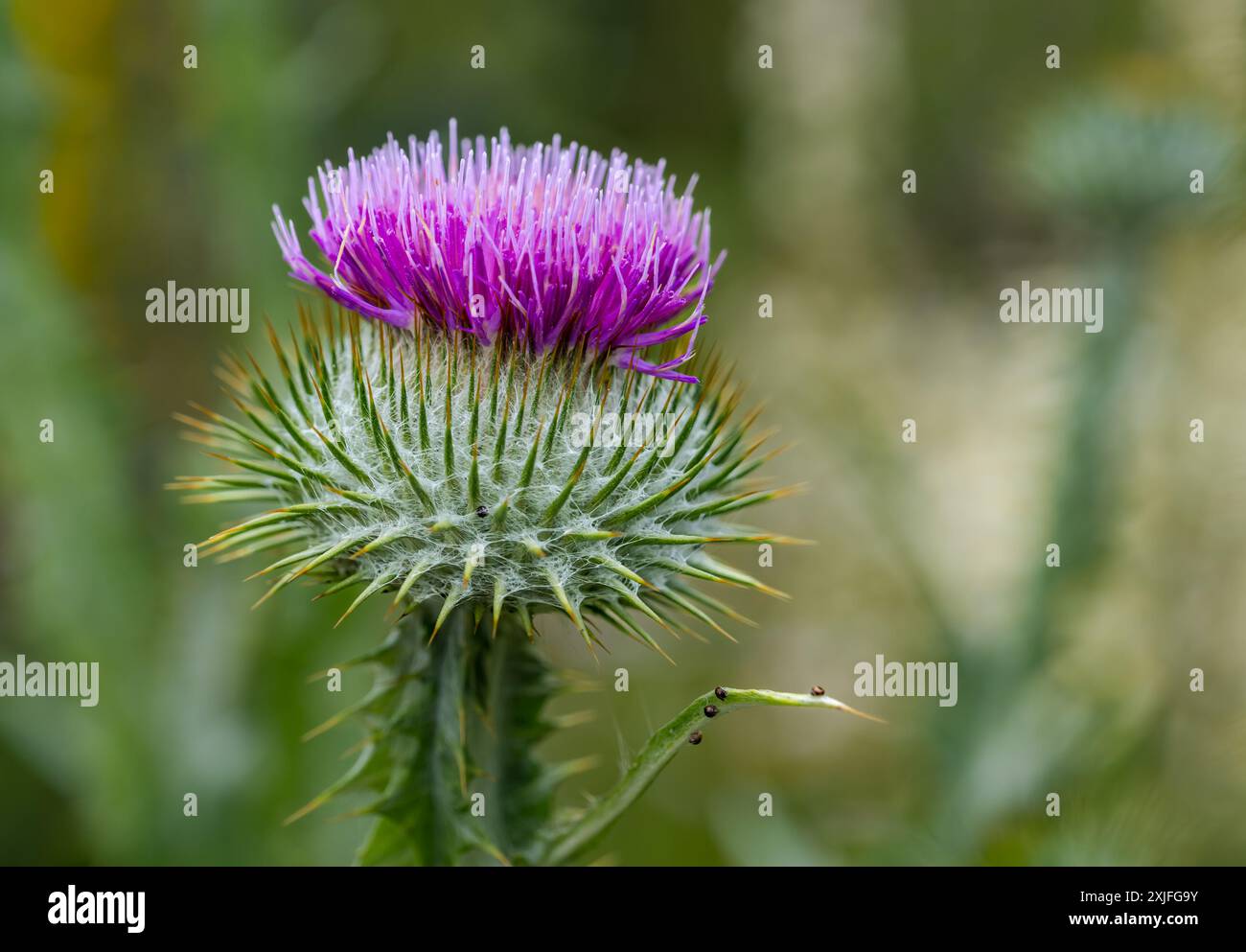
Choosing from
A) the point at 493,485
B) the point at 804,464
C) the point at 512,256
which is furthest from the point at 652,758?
the point at 804,464

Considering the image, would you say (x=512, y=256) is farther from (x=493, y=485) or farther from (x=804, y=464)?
(x=804, y=464)

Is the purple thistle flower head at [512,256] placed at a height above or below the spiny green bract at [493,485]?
above

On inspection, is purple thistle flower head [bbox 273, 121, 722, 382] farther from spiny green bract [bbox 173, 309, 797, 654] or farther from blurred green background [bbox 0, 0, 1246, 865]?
blurred green background [bbox 0, 0, 1246, 865]

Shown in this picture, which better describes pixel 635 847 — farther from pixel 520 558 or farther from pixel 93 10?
pixel 93 10

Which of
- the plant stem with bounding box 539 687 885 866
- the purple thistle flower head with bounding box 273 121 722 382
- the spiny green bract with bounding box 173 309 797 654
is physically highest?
the purple thistle flower head with bounding box 273 121 722 382

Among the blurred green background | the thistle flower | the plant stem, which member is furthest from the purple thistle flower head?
the blurred green background

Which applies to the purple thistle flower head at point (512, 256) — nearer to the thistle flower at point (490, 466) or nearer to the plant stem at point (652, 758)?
the thistle flower at point (490, 466)

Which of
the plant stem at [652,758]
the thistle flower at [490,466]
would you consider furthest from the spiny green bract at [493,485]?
the plant stem at [652,758]

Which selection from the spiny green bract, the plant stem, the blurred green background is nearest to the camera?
the plant stem
